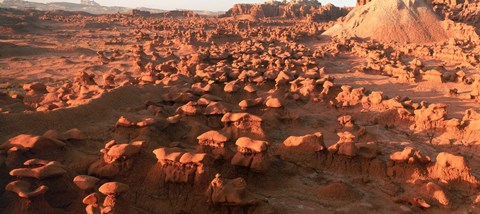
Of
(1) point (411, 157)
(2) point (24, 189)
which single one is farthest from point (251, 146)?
(2) point (24, 189)

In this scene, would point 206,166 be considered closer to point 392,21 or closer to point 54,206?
point 54,206

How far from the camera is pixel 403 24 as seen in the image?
83.7 ft

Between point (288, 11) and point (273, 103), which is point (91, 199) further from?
point (288, 11)

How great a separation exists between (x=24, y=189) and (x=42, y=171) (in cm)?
29

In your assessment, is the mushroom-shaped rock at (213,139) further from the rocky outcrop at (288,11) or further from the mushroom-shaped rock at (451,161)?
the rocky outcrop at (288,11)

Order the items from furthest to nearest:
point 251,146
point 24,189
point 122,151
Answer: point 251,146 → point 122,151 → point 24,189

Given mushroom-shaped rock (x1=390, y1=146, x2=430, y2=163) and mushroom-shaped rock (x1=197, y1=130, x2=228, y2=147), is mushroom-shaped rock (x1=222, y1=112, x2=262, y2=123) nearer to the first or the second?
mushroom-shaped rock (x1=197, y1=130, x2=228, y2=147)

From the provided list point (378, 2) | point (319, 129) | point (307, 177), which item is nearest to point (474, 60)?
point (378, 2)

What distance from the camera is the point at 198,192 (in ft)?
17.3

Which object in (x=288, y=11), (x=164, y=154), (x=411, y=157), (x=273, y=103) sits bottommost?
(x=411, y=157)

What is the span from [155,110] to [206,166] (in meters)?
4.00

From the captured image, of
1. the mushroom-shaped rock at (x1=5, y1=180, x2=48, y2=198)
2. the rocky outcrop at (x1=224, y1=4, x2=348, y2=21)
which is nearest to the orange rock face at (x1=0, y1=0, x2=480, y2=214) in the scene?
the mushroom-shaped rock at (x1=5, y1=180, x2=48, y2=198)

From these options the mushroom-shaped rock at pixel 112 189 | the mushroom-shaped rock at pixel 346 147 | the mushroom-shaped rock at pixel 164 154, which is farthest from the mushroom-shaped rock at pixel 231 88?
the mushroom-shaped rock at pixel 112 189

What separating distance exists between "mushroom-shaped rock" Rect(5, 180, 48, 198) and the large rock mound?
24484 millimetres
